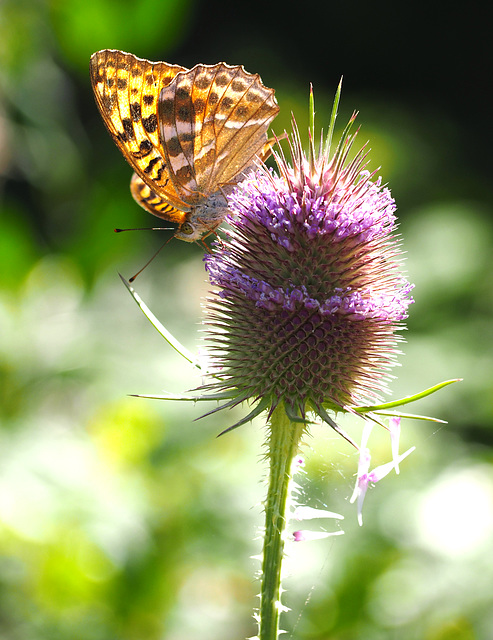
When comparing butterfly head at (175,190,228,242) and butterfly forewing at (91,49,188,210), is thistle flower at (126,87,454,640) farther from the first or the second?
butterfly forewing at (91,49,188,210)

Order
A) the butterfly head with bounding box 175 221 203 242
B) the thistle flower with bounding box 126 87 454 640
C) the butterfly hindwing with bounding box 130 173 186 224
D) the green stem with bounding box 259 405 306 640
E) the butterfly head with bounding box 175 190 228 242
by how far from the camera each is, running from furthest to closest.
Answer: the butterfly hindwing with bounding box 130 173 186 224, the butterfly head with bounding box 175 221 203 242, the butterfly head with bounding box 175 190 228 242, the thistle flower with bounding box 126 87 454 640, the green stem with bounding box 259 405 306 640

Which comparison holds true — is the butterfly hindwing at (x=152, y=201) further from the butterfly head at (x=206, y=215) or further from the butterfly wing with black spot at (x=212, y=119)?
the butterfly wing with black spot at (x=212, y=119)

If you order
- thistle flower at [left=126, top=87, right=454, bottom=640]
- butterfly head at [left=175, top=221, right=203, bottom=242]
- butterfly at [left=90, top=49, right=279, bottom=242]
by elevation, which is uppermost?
butterfly at [left=90, top=49, right=279, bottom=242]

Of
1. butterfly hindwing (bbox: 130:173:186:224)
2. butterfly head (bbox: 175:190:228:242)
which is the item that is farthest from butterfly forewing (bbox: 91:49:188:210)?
butterfly hindwing (bbox: 130:173:186:224)

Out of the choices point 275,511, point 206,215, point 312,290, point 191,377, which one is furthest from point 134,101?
point 191,377

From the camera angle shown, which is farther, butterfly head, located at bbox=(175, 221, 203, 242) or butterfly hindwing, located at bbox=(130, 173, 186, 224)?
butterfly hindwing, located at bbox=(130, 173, 186, 224)

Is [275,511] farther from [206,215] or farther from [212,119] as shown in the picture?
[212,119]

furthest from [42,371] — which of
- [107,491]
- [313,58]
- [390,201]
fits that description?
[313,58]
